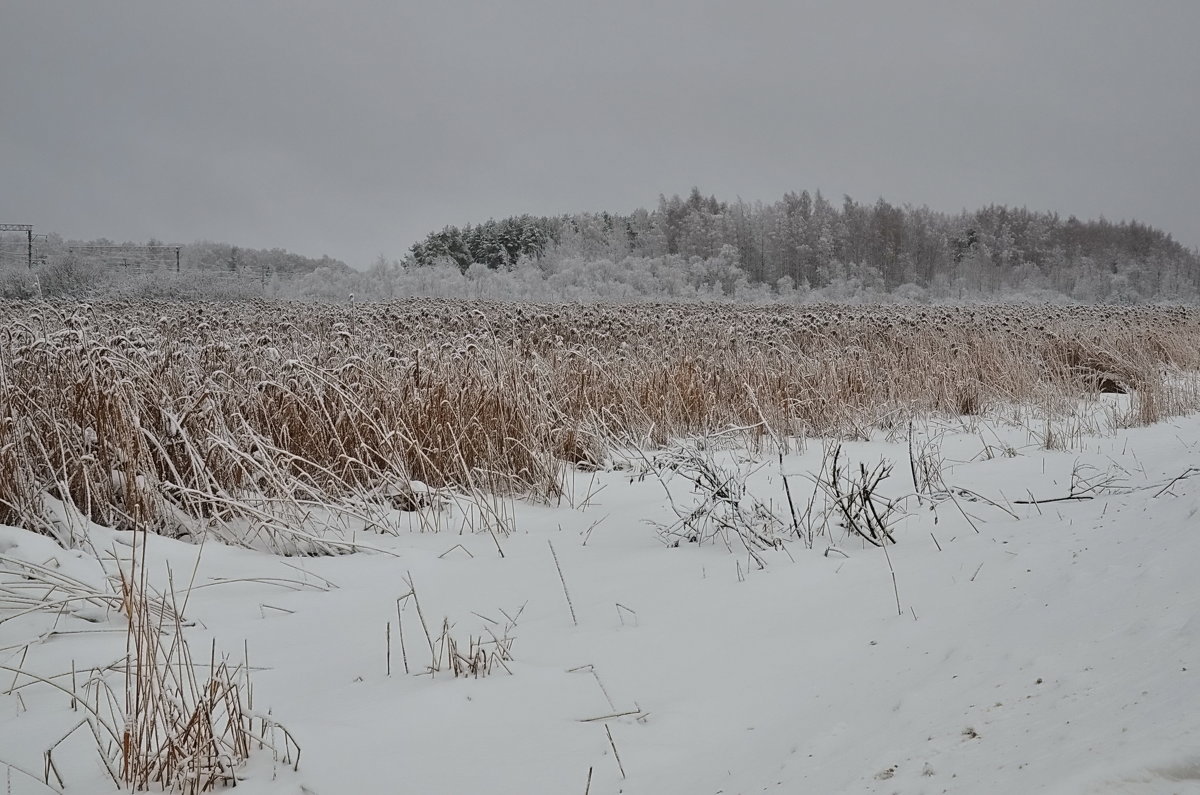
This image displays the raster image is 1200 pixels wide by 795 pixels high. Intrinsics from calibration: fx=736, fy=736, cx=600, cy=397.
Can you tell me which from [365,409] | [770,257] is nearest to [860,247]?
[770,257]

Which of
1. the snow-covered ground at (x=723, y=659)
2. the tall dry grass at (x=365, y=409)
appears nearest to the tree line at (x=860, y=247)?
the tall dry grass at (x=365, y=409)

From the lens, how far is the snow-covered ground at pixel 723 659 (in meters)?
1.24

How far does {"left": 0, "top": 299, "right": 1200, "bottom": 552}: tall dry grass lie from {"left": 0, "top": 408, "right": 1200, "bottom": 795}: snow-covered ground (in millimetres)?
389

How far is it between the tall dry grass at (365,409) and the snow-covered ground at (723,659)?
39 centimetres

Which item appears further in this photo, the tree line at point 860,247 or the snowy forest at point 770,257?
the tree line at point 860,247

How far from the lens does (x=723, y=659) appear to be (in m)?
2.06

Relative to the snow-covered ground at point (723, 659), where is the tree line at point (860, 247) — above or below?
above

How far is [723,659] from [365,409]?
9.98 feet

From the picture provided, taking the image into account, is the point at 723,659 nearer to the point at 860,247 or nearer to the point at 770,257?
the point at 770,257

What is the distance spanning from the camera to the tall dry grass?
3369 millimetres

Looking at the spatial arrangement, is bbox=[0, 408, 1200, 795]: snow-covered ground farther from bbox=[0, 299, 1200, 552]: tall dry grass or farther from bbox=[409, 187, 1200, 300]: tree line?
bbox=[409, 187, 1200, 300]: tree line

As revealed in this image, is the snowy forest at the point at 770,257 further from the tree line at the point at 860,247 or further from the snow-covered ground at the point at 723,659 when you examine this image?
the snow-covered ground at the point at 723,659

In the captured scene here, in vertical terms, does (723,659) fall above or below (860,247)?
below

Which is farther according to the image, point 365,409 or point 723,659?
point 365,409
